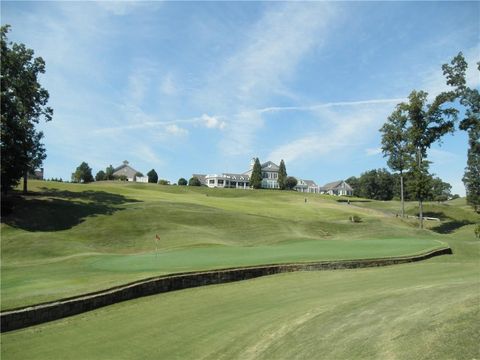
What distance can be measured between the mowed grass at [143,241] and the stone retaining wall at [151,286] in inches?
19.4

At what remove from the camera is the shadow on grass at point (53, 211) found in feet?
122

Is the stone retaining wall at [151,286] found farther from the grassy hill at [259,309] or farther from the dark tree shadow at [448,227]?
the dark tree shadow at [448,227]

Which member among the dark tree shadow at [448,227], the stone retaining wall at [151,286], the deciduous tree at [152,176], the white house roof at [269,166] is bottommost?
the stone retaining wall at [151,286]

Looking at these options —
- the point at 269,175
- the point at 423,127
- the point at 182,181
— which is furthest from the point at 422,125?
the point at 269,175

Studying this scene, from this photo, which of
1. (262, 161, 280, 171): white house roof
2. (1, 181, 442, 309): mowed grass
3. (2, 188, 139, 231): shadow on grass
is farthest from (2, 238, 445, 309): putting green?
(262, 161, 280, 171): white house roof

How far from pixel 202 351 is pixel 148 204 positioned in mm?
39383

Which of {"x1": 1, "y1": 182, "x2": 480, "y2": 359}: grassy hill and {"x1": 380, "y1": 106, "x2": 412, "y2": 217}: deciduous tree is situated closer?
{"x1": 1, "y1": 182, "x2": 480, "y2": 359}: grassy hill

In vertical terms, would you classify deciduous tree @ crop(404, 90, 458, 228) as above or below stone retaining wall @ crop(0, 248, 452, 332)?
above

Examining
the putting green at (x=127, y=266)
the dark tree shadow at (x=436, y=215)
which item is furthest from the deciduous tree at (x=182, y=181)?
the putting green at (x=127, y=266)

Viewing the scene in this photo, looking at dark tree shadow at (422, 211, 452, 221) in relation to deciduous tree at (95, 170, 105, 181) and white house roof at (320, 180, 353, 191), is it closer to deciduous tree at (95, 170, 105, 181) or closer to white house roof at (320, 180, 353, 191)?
deciduous tree at (95, 170, 105, 181)

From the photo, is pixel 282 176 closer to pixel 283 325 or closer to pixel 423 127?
pixel 423 127

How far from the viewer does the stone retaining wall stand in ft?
41.2

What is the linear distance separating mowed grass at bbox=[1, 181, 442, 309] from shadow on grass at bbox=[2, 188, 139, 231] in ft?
0.27

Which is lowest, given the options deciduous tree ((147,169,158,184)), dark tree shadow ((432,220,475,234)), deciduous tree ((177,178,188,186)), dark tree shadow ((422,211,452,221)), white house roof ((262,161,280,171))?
dark tree shadow ((432,220,475,234))
